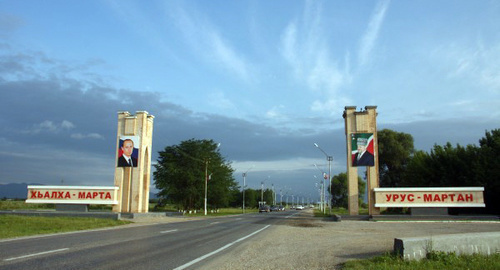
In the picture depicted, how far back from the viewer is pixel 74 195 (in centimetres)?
4025

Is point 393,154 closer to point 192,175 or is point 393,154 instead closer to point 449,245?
point 192,175

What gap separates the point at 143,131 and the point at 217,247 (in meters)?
30.1

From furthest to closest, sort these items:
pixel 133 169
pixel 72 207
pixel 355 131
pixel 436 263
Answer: pixel 355 131
pixel 133 169
pixel 72 207
pixel 436 263

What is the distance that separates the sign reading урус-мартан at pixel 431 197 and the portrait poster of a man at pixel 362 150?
3.24 meters

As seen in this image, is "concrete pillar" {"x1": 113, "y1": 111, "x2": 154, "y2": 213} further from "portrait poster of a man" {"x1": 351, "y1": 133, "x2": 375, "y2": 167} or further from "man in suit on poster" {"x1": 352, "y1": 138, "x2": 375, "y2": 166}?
"man in suit on poster" {"x1": 352, "y1": 138, "x2": 375, "y2": 166}

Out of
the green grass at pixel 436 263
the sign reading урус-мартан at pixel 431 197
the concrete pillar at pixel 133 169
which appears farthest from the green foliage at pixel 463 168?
the green grass at pixel 436 263

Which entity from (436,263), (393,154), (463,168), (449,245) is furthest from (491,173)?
(436,263)

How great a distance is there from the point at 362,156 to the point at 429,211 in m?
8.32

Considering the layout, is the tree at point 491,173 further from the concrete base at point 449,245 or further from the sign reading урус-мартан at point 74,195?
the sign reading урус-мартан at point 74,195

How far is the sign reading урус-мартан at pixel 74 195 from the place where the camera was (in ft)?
132

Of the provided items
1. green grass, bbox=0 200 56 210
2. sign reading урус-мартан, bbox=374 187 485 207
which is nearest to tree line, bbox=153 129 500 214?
sign reading урус-мартан, bbox=374 187 485 207

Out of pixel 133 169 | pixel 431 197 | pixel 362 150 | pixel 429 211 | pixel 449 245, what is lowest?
pixel 429 211

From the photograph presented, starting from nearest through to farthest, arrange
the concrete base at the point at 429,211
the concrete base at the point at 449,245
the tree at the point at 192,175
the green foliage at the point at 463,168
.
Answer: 1. the concrete base at the point at 449,245
2. the concrete base at the point at 429,211
3. the green foliage at the point at 463,168
4. the tree at the point at 192,175

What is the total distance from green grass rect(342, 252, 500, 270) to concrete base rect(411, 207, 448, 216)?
31520mm
